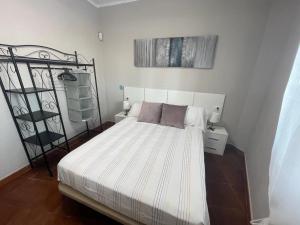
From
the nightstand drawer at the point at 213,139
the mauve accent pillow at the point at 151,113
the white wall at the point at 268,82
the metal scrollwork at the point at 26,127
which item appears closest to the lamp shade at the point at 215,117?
the nightstand drawer at the point at 213,139

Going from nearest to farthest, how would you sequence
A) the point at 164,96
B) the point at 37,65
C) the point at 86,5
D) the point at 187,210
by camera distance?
1. the point at 187,210
2. the point at 37,65
3. the point at 86,5
4. the point at 164,96

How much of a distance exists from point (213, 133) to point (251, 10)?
6.41ft

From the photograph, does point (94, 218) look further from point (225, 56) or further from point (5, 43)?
point (225, 56)

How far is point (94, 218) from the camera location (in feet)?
4.35

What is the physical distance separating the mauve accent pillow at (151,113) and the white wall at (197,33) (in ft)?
2.07

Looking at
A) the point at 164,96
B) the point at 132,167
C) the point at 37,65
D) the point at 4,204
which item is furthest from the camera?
the point at 164,96

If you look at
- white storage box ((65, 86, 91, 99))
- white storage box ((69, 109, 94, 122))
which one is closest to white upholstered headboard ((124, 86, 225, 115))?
white storage box ((65, 86, 91, 99))

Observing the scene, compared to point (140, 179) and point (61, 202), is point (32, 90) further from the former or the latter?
point (140, 179)

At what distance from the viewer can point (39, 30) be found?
1.88m

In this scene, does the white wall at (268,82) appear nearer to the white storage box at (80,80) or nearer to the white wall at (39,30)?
the white storage box at (80,80)

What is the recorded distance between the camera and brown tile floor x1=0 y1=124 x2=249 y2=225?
4.33 feet

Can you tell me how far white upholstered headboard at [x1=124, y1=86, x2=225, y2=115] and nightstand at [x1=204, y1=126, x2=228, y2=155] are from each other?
39cm

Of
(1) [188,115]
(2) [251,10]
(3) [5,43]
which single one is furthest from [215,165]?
(3) [5,43]

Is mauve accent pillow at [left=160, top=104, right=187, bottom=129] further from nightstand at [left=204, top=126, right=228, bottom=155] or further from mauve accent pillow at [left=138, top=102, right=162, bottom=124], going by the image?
nightstand at [left=204, top=126, right=228, bottom=155]
